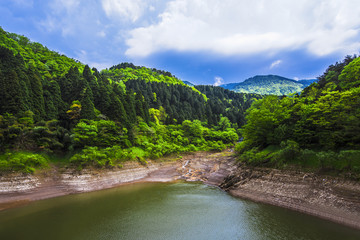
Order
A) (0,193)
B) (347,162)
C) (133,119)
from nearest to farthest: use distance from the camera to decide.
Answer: (347,162) → (0,193) → (133,119)

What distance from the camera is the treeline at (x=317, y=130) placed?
69.3 ft

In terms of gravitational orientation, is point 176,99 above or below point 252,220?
above

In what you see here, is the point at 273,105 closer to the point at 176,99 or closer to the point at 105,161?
the point at 105,161

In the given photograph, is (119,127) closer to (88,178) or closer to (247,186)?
(88,178)

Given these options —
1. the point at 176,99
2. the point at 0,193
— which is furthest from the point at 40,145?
the point at 176,99

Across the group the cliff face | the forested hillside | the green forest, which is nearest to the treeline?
the green forest

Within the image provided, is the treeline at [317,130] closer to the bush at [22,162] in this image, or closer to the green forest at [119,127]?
the green forest at [119,127]

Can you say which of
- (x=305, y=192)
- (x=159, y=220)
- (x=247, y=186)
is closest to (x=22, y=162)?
(x=159, y=220)

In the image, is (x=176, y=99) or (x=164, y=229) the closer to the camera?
(x=164, y=229)

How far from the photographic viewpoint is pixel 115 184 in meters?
33.3

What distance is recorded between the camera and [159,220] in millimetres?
18922

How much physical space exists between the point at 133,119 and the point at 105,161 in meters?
19.4

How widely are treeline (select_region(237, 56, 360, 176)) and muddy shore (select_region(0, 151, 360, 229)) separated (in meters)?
2.33

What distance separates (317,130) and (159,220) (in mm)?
24989
